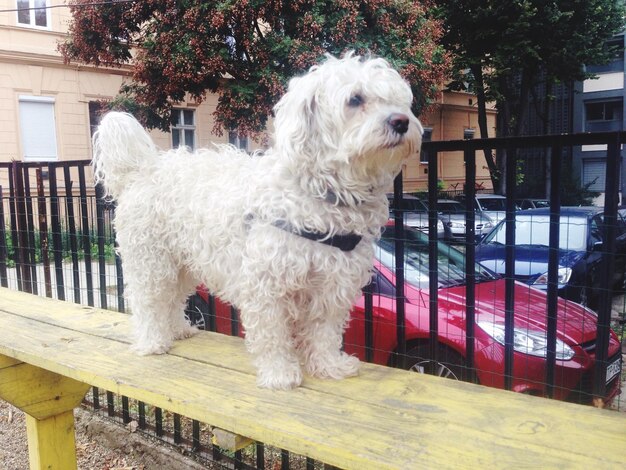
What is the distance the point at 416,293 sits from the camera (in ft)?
12.5

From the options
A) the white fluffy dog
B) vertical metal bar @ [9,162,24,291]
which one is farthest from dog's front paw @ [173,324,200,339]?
vertical metal bar @ [9,162,24,291]

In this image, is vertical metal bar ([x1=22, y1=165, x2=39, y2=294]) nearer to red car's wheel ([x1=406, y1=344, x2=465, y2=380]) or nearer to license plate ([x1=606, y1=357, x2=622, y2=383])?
red car's wheel ([x1=406, y1=344, x2=465, y2=380])

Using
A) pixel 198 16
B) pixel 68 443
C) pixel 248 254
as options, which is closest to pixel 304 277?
pixel 248 254

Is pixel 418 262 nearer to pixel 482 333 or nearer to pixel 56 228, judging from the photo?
pixel 482 333

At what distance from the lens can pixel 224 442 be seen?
2025 millimetres

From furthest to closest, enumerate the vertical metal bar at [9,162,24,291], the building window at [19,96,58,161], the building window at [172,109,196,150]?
the building window at [172,109,196,150] < the building window at [19,96,58,161] < the vertical metal bar at [9,162,24,291]

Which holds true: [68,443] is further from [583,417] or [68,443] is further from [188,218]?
[583,417]

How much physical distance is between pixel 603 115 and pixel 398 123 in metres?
30.0

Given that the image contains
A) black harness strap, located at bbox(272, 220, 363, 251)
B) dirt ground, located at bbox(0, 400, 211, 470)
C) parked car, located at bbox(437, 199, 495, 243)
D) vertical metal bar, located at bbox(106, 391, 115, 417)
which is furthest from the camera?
vertical metal bar, located at bbox(106, 391, 115, 417)

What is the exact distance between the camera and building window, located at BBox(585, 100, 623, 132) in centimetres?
2709

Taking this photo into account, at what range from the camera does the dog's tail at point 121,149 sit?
104 inches

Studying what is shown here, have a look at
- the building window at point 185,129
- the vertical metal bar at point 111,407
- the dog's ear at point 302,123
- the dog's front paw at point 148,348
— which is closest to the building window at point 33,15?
the building window at point 185,129

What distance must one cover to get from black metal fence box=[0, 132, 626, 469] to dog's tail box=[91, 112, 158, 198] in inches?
43.7

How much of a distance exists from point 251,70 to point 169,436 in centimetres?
842
